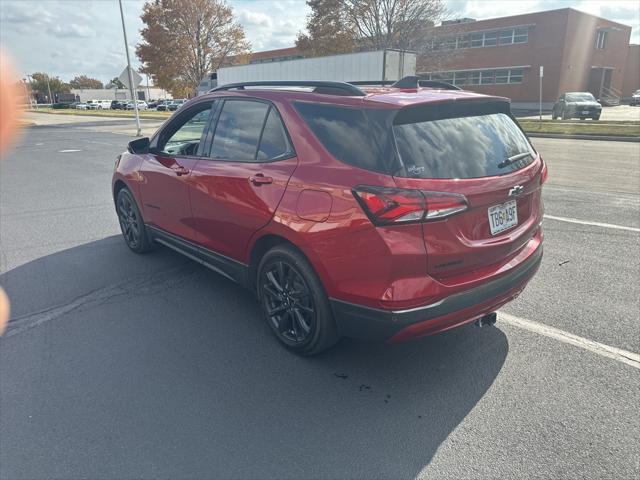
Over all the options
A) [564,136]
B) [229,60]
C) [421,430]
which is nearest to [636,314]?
[421,430]

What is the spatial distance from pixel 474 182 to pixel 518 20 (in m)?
46.4

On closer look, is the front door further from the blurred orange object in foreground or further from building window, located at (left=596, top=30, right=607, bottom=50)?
building window, located at (left=596, top=30, right=607, bottom=50)

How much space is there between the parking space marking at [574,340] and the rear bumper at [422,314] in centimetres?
78

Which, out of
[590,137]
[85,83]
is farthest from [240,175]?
[85,83]

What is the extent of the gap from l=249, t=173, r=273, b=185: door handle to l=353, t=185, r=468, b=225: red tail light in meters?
0.82

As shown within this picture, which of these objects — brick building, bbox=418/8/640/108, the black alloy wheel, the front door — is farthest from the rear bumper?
brick building, bbox=418/8/640/108

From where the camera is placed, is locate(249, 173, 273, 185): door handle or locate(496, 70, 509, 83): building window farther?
locate(496, 70, 509, 83): building window

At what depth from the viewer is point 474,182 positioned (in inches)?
106

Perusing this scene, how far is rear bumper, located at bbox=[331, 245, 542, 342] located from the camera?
2.60 meters

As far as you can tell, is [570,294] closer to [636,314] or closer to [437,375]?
[636,314]

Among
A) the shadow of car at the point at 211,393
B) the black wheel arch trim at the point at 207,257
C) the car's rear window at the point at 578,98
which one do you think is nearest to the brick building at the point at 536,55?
the car's rear window at the point at 578,98

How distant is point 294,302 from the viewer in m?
3.16

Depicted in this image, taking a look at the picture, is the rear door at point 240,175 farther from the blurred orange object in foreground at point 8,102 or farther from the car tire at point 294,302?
the blurred orange object in foreground at point 8,102

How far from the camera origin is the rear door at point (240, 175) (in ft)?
10.2
